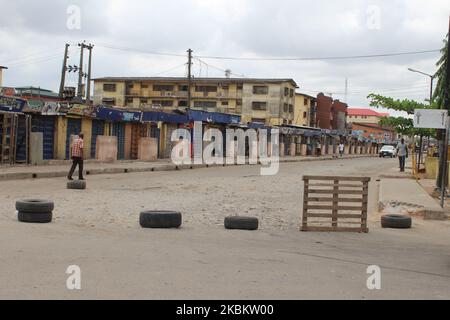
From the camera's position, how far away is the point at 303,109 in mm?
108938

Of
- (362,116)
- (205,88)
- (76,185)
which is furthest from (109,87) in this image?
(362,116)

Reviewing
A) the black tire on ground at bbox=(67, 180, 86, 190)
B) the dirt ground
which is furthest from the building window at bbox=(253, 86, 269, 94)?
the dirt ground

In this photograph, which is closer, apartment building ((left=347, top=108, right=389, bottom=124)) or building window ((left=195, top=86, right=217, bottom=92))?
building window ((left=195, top=86, right=217, bottom=92))

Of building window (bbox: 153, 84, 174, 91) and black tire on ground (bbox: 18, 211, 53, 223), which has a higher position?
building window (bbox: 153, 84, 174, 91)

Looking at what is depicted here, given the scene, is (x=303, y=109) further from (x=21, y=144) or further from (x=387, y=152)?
(x=21, y=144)

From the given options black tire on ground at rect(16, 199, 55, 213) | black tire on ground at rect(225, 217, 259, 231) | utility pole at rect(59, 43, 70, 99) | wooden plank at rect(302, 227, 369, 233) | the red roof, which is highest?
the red roof

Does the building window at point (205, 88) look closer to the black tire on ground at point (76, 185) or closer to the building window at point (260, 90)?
the building window at point (260, 90)

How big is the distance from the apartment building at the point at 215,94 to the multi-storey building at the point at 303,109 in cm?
597

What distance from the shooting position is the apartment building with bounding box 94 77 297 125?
313 ft

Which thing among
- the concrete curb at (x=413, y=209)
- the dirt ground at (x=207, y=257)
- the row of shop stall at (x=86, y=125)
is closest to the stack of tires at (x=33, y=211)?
the dirt ground at (x=207, y=257)

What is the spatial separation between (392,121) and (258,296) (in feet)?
86.8

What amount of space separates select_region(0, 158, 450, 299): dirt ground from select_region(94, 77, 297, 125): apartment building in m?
78.3

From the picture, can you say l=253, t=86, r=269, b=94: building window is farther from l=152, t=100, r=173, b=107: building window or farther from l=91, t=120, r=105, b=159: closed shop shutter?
l=91, t=120, r=105, b=159: closed shop shutter
